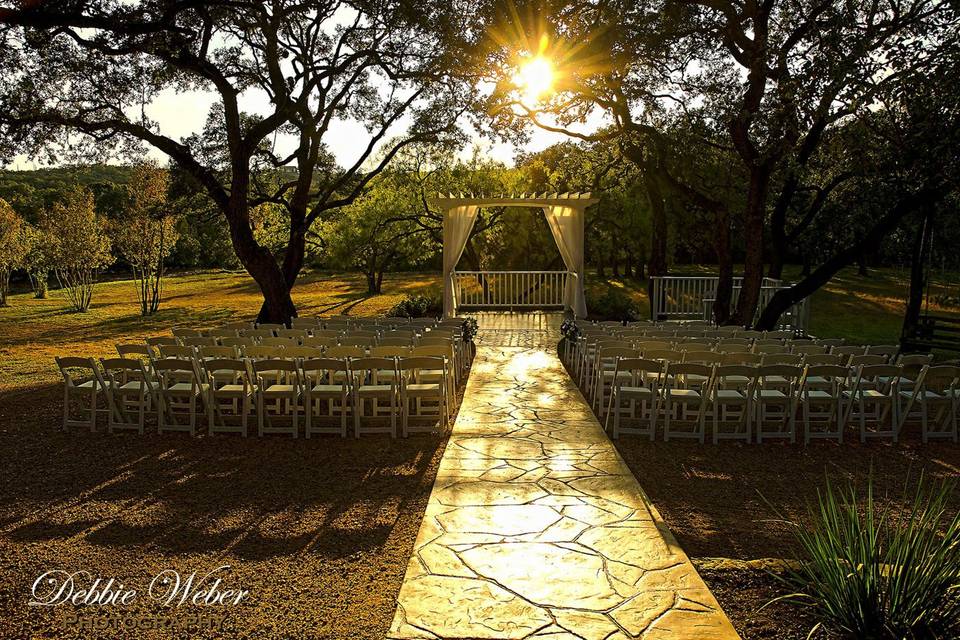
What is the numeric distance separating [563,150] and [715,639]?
20.0 metres

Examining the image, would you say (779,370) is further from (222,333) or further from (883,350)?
(222,333)

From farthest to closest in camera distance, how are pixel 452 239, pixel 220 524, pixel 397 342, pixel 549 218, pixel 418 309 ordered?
1. pixel 418 309
2. pixel 549 218
3. pixel 452 239
4. pixel 397 342
5. pixel 220 524

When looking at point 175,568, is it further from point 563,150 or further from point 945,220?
Result: point 945,220

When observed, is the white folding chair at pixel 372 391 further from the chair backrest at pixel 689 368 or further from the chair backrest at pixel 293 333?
the chair backrest at pixel 689 368

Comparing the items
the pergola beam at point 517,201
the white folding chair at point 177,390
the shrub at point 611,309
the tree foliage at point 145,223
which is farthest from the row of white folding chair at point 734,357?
the tree foliage at point 145,223

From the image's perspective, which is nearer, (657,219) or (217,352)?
(217,352)

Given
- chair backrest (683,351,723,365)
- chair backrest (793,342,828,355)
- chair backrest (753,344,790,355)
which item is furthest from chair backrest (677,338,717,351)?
chair backrest (793,342,828,355)

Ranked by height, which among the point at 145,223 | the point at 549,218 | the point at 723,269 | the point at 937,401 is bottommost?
the point at 937,401

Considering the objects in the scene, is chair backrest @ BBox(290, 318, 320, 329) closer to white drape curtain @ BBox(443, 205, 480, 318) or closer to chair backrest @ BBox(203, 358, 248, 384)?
chair backrest @ BBox(203, 358, 248, 384)

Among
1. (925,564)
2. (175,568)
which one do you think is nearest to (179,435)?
(175,568)

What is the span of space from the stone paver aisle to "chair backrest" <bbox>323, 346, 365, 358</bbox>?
1.41 meters

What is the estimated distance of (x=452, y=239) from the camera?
16.2 metres

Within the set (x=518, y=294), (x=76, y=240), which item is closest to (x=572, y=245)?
(x=518, y=294)

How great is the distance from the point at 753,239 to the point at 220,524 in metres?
12.2
